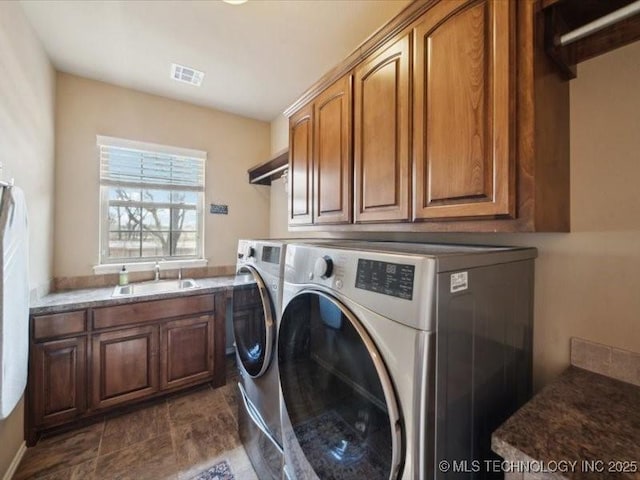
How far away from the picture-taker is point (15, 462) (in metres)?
1.69

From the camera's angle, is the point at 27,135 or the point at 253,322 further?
the point at 27,135

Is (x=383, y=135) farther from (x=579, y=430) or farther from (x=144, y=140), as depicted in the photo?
(x=144, y=140)

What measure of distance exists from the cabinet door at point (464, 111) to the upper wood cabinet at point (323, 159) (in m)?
0.47

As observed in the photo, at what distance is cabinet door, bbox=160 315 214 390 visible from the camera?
7.61ft

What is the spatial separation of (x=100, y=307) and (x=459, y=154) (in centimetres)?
251

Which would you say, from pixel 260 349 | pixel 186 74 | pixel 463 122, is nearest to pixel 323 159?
pixel 463 122

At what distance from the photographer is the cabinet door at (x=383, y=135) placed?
1185mm

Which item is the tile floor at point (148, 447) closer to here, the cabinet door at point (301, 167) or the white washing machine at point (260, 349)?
the white washing machine at point (260, 349)

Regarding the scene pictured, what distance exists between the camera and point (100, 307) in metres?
2.07

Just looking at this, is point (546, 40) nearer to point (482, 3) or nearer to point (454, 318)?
point (482, 3)

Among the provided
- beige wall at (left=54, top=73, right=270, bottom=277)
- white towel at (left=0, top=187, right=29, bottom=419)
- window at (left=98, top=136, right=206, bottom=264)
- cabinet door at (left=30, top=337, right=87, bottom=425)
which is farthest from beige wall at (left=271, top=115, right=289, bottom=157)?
cabinet door at (left=30, top=337, right=87, bottom=425)

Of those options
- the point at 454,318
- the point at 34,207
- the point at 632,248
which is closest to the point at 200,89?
the point at 34,207

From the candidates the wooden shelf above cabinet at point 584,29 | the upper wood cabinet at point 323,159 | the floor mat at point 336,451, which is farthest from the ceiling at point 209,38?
the floor mat at point 336,451

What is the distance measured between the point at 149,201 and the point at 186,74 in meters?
1.30
